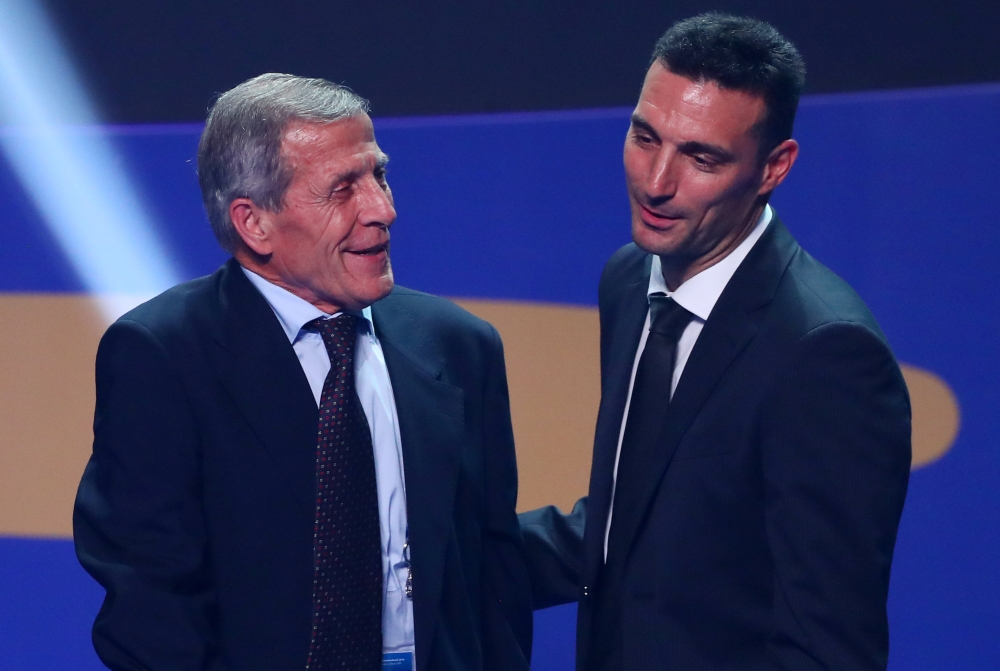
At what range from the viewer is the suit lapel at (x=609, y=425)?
156 centimetres

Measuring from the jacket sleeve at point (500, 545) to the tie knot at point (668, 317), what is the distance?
26cm

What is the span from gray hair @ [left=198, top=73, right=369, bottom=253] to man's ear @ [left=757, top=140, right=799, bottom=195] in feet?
1.85

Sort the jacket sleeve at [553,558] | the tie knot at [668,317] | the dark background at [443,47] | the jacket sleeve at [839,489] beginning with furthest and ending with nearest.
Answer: the dark background at [443,47] → the jacket sleeve at [553,558] → the tie knot at [668,317] → the jacket sleeve at [839,489]

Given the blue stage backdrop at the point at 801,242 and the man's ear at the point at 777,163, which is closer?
the man's ear at the point at 777,163

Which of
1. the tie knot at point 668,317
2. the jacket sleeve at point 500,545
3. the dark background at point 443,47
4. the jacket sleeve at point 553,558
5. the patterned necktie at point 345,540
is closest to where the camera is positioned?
the patterned necktie at point 345,540

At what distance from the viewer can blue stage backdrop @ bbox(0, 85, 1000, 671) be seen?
235 centimetres

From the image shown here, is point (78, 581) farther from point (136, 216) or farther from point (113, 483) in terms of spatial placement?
point (113, 483)

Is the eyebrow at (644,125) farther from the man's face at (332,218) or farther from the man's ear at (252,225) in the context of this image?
the man's ear at (252,225)

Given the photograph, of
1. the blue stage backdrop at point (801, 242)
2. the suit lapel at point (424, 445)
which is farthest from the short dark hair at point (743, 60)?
the blue stage backdrop at point (801, 242)

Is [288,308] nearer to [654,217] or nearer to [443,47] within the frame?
[654,217]

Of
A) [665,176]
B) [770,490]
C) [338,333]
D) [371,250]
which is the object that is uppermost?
[665,176]

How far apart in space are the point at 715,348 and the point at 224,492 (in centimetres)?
67

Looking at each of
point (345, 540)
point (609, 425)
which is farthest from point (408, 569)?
point (609, 425)

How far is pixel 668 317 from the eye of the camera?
4.97 ft
